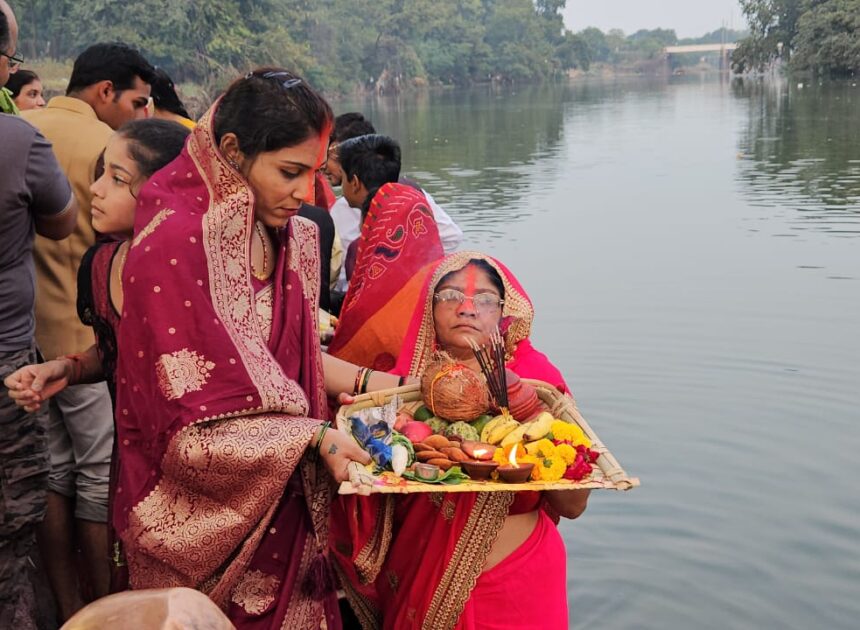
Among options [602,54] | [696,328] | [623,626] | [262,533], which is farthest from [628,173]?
[602,54]

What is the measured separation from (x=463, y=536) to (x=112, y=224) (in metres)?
1.26

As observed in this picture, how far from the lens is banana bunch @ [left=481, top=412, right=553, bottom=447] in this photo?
2.82 metres

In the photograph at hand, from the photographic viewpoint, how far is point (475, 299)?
3316mm

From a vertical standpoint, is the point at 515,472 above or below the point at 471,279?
below

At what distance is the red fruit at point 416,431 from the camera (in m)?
2.94

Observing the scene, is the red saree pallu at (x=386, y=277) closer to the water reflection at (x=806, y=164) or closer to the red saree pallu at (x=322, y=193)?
the red saree pallu at (x=322, y=193)

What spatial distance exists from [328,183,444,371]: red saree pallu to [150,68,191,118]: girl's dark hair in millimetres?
1150

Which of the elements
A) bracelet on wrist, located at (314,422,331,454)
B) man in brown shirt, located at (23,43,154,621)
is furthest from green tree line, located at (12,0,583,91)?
bracelet on wrist, located at (314,422,331,454)

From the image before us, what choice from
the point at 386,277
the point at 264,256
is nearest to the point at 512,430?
the point at 264,256

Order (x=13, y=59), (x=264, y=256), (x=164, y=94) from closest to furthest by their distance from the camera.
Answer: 1. (x=264, y=256)
2. (x=13, y=59)
3. (x=164, y=94)

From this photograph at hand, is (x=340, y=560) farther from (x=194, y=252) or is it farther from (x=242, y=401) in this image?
(x=194, y=252)

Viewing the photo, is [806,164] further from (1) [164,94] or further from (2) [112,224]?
(2) [112,224]

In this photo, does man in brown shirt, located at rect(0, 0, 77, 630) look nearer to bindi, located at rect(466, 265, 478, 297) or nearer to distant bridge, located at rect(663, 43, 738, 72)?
bindi, located at rect(466, 265, 478, 297)

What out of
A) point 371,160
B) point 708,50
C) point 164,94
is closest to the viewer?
point 371,160
